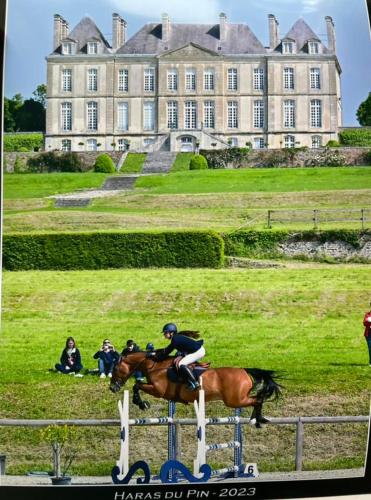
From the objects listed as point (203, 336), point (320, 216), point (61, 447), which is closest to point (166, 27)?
point (320, 216)

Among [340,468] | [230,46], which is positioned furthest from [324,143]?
[340,468]

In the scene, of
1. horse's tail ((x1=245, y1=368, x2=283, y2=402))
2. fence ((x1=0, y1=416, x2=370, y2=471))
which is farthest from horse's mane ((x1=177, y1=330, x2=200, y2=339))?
fence ((x1=0, y1=416, x2=370, y2=471))

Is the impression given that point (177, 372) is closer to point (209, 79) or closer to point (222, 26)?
point (222, 26)

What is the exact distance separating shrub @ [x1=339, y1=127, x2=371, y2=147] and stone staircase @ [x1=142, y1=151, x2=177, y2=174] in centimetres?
251

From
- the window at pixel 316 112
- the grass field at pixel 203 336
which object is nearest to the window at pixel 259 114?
the window at pixel 316 112

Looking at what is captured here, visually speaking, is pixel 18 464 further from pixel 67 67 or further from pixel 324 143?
pixel 324 143

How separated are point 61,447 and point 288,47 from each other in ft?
18.2

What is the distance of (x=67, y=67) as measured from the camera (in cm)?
1234

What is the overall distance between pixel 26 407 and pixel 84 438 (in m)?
0.78

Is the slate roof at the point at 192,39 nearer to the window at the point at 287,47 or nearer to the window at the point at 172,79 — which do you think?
the window at the point at 287,47

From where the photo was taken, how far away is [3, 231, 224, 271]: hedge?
1274cm

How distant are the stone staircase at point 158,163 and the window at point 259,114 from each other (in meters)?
1.25

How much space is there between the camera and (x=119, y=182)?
14.0 m

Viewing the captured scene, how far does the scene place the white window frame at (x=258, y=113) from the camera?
13820 mm
